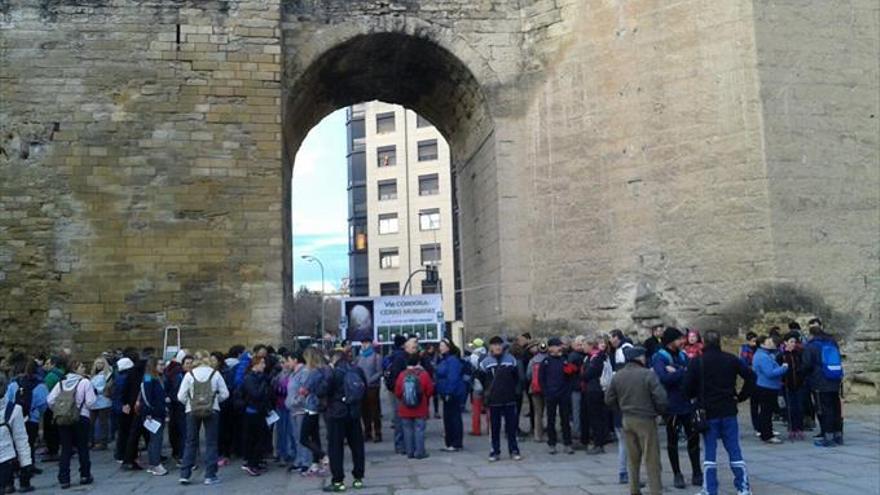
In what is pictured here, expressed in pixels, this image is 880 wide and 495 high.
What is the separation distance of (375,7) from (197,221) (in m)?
5.20

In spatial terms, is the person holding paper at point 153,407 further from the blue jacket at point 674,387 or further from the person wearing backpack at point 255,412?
the blue jacket at point 674,387

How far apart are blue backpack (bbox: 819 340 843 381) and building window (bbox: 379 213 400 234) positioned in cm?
4171

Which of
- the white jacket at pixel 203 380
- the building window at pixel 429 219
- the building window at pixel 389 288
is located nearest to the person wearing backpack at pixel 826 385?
the white jacket at pixel 203 380

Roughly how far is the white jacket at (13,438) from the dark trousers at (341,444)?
108 inches

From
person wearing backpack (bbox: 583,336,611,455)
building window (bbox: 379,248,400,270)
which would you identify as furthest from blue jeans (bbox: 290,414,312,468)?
building window (bbox: 379,248,400,270)

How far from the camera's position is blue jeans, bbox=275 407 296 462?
9.08 m

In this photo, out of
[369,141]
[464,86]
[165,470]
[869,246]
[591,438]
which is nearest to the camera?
[165,470]

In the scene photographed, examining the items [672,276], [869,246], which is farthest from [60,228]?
[869,246]

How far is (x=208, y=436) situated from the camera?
26.8 ft

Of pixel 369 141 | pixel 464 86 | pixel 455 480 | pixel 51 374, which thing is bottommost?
pixel 455 480

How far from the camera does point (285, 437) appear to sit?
29.9 ft

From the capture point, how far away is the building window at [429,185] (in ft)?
163

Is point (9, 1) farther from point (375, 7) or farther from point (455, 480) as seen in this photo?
point (455, 480)

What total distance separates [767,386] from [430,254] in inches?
1591
